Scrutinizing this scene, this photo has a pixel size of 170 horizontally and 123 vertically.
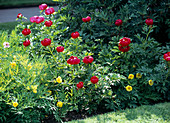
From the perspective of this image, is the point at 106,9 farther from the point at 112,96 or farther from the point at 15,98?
the point at 15,98

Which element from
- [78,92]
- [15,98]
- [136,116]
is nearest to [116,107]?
[136,116]

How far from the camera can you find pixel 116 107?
2912 mm

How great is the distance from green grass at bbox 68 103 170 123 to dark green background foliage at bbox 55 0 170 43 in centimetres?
149

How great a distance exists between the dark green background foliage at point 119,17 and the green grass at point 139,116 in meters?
1.49

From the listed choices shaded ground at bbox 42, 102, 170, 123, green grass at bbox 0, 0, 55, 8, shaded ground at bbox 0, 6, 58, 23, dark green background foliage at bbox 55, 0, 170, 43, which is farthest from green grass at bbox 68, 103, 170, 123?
green grass at bbox 0, 0, 55, 8

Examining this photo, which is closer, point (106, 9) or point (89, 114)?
point (89, 114)

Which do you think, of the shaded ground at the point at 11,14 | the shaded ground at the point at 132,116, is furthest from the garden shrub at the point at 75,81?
the shaded ground at the point at 11,14

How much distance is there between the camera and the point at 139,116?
2590 millimetres

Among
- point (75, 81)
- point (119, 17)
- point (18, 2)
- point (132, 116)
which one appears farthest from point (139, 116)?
point (18, 2)

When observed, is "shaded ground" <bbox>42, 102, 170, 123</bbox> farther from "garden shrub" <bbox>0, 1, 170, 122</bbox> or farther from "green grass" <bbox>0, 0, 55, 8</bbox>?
"green grass" <bbox>0, 0, 55, 8</bbox>

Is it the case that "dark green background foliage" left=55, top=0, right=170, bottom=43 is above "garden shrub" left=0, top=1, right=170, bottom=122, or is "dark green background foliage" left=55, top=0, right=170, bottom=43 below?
above

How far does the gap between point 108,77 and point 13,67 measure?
133cm

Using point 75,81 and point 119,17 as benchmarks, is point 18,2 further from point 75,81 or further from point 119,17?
point 75,81

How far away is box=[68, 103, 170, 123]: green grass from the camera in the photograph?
2.52 m
